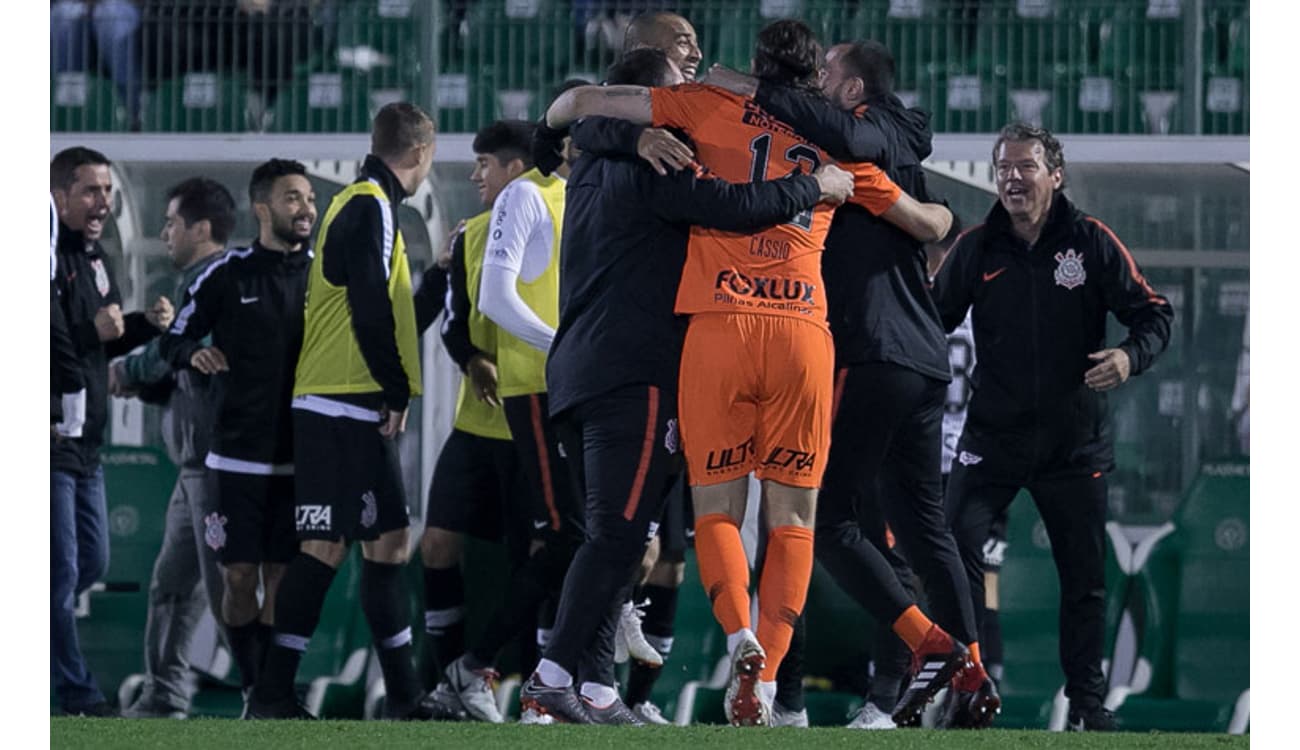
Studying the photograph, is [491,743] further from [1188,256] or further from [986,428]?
[1188,256]

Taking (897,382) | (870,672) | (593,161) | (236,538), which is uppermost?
(593,161)

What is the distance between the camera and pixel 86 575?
5.74 meters

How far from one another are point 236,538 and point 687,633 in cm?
132

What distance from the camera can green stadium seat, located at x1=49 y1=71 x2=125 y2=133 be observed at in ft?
33.1

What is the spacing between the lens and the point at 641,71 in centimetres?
481

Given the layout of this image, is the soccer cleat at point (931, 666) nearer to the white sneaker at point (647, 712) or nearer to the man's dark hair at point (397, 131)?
the white sneaker at point (647, 712)

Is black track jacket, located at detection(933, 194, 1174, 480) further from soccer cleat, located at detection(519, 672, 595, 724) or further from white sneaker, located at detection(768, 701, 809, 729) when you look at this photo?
soccer cleat, located at detection(519, 672, 595, 724)

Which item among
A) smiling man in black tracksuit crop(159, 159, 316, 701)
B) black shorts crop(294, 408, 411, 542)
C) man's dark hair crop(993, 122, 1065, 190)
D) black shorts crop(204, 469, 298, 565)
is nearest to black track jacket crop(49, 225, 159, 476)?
smiling man in black tracksuit crop(159, 159, 316, 701)

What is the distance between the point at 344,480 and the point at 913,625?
5.31 feet

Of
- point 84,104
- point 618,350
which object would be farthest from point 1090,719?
point 84,104

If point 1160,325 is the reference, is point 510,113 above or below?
above

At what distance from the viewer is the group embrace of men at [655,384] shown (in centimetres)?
448

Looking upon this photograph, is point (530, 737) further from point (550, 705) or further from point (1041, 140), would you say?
point (1041, 140)
